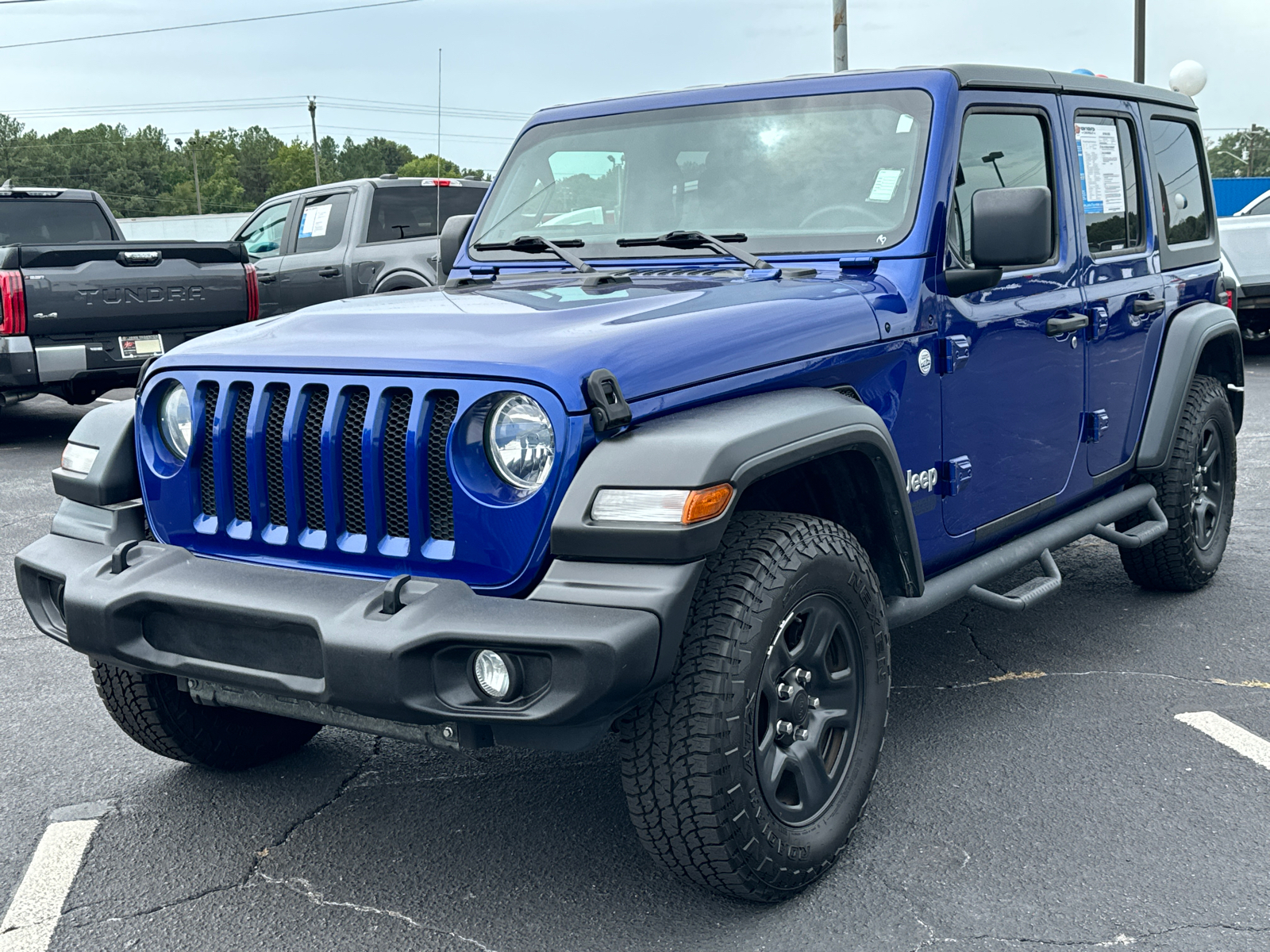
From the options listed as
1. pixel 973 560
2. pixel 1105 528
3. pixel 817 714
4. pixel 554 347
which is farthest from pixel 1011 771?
pixel 554 347

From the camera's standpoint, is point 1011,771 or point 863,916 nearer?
point 863,916

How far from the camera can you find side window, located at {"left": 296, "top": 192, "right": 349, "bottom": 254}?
11828mm

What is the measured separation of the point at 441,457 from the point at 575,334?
389 millimetres

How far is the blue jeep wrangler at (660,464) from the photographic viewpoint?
2.52m

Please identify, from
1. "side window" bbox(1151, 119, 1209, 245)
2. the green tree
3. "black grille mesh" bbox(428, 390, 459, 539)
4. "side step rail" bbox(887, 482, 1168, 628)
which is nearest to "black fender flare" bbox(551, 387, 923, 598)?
"black grille mesh" bbox(428, 390, 459, 539)

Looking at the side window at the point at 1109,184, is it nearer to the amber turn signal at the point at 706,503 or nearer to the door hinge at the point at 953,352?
the door hinge at the point at 953,352

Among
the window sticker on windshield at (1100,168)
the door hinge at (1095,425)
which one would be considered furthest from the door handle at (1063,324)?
the window sticker on windshield at (1100,168)

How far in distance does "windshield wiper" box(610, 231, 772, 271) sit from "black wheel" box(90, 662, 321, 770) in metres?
1.67

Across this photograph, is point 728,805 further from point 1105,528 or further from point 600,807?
point 1105,528

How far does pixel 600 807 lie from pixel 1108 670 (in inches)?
78.4

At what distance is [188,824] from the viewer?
3.36 meters

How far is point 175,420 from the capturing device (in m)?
3.12

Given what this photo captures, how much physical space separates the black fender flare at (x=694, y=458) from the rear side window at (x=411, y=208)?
361 inches

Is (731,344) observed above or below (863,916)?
above
